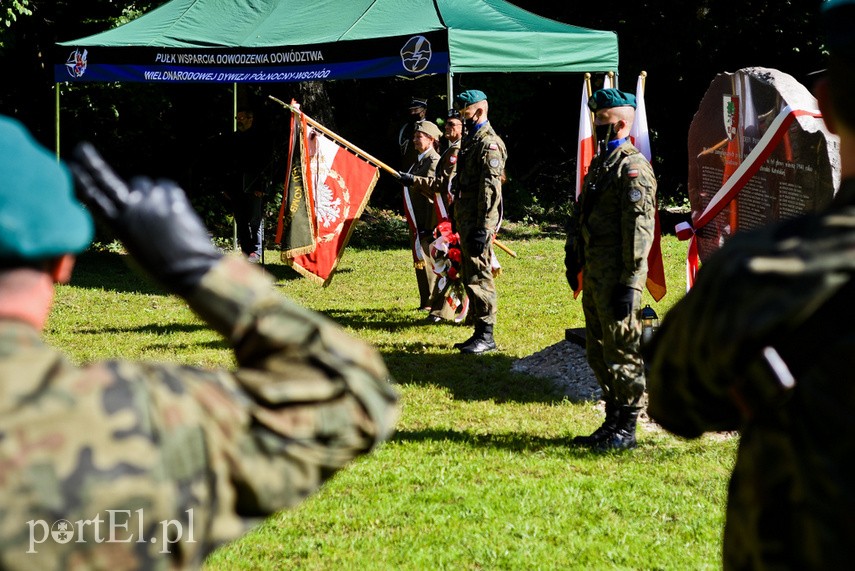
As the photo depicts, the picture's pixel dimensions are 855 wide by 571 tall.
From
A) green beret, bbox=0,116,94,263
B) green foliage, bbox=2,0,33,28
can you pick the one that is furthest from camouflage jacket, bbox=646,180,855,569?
green foliage, bbox=2,0,33,28

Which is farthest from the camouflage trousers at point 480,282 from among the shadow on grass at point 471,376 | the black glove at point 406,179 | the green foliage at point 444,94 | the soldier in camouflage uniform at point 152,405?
the green foliage at point 444,94

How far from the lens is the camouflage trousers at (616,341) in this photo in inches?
244

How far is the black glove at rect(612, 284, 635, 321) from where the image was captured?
6137 millimetres

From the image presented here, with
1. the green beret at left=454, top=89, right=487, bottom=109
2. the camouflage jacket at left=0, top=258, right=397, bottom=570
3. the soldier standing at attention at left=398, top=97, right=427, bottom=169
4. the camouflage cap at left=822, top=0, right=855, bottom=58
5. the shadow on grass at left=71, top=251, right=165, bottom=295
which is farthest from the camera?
the shadow on grass at left=71, top=251, right=165, bottom=295

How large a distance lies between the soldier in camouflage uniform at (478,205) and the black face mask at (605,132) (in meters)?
2.45

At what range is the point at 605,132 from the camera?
6445mm

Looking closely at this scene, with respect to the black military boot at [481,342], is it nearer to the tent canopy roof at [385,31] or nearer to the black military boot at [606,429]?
the tent canopy roof at [385,31]

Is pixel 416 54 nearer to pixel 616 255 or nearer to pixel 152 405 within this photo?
pixel 616 255

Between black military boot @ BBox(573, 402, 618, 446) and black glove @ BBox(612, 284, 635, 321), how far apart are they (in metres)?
0.68

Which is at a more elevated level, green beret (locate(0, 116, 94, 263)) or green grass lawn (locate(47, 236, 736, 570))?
green beret (locate(0, 116, 94, 263))

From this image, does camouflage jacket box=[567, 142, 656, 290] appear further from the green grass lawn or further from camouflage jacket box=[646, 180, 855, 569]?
camouflage jacket box=[646, 180, 855, 569]

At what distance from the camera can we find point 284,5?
42.5 ft

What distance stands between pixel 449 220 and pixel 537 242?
758cm

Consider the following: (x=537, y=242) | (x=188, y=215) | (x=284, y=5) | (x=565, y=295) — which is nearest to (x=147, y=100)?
(x=284, y=5)
